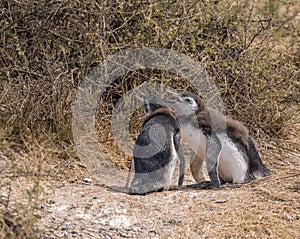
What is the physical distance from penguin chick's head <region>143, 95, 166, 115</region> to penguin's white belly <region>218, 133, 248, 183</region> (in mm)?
623

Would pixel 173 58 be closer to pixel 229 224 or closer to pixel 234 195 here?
pixel 234 195

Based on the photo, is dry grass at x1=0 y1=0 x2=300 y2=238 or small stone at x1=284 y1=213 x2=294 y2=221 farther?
dry grass at x1=0 y1=0 x2=300 y2=238

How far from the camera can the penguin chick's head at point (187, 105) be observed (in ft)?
21.5

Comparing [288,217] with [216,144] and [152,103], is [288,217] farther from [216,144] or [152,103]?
[152,103]

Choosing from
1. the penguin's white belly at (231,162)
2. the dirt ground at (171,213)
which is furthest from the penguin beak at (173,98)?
the dirt ground at (171,213)

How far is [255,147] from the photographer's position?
6.75 meters

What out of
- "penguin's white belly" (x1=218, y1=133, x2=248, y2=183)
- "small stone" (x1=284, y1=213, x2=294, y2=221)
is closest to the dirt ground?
"small stone" (x1=284, y1=213, x2=294, y2=221)

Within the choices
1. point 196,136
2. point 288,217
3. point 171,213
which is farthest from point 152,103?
point 288,217

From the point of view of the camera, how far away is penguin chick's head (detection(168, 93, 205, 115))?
656 centimetres

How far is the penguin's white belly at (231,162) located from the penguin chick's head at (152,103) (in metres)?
0.62

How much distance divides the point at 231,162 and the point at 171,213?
3.51 ft

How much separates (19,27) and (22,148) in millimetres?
1376

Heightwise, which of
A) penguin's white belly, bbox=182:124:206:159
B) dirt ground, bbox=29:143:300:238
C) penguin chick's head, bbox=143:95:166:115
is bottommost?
dirt ground, bbox=29:143:300:238

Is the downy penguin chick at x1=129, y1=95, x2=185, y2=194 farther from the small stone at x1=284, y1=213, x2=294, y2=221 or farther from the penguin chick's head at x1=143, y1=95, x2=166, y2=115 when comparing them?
the small stone at x1=284, y1=213, x2=294, y2=221
